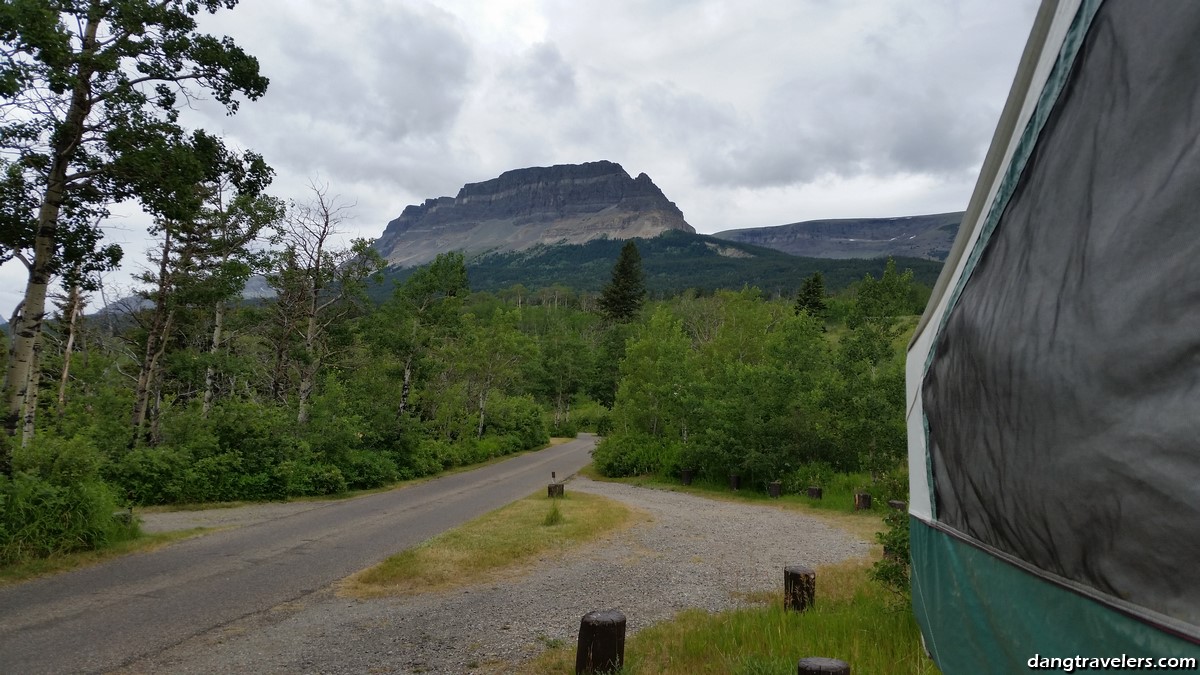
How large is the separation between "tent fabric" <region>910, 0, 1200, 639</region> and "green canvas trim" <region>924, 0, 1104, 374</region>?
0.08 ft

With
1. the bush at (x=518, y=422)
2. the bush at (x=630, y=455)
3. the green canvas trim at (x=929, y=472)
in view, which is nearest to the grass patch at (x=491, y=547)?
the green canvas trim at (x=929, y=472)

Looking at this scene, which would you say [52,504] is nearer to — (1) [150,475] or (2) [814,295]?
(1) [150,475]

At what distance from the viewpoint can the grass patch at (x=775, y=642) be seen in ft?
14.8

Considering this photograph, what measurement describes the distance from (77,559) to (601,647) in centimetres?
836

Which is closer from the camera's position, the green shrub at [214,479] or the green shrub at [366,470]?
the green shrub at [214,479]

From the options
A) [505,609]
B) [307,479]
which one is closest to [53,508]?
[505,609]

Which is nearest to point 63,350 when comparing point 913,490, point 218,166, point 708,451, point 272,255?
point 272,255

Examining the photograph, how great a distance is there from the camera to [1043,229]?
6.31ft

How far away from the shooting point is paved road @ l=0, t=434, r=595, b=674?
6.12 m

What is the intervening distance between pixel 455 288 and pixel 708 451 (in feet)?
37.2

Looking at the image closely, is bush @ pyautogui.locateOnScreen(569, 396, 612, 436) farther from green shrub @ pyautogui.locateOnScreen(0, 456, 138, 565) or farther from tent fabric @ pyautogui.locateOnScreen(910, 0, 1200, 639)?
tent fabric @ pyautogui.locateOnScreen(910, 0, 1200, 639)

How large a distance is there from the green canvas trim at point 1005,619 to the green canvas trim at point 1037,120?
4.05 feet

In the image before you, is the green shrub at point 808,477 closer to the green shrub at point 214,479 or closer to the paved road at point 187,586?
the paved road at point 187,586

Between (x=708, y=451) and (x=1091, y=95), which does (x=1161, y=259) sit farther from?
(x=708, y=451)
